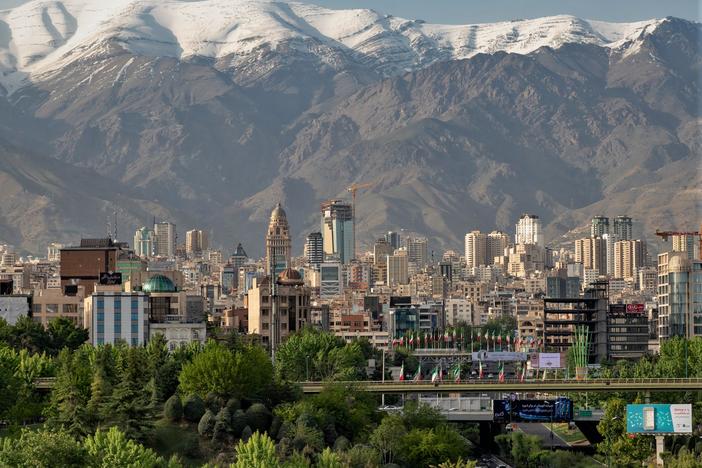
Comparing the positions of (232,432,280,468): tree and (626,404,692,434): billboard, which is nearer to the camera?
(232,432,280,468): tree

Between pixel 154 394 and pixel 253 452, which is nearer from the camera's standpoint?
pixel 253 452

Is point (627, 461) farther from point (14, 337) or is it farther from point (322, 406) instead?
point (14, 337)

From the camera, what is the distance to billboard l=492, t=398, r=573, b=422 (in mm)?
146375

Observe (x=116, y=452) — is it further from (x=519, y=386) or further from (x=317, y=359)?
(x=317, y=359)

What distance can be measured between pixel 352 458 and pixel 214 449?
935 centimetres

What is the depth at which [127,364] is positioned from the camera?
13088 cm

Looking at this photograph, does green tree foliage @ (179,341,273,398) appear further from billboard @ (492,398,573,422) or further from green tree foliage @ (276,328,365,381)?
green tree foliage @ (276,328,365,381)

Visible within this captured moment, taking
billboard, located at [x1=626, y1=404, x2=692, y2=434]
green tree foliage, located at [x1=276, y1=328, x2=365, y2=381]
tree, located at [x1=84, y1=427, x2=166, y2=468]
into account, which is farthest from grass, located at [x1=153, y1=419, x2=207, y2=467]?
green tree foliage, located at [x1=276, y1=328, x2=365, y2=381]

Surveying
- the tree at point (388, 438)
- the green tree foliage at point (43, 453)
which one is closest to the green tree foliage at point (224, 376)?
the tree at point (388, 438)

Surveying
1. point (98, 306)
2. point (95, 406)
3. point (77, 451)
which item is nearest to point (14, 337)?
point (98, 306)

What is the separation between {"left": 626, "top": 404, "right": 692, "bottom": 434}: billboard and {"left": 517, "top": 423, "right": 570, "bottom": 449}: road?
53.1 feet

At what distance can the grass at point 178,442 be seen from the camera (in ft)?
377

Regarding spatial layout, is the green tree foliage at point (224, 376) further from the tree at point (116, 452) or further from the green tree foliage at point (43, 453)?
the green tree foliage at point (43, 453)

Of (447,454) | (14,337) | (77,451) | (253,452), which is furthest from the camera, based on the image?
(14,337)
